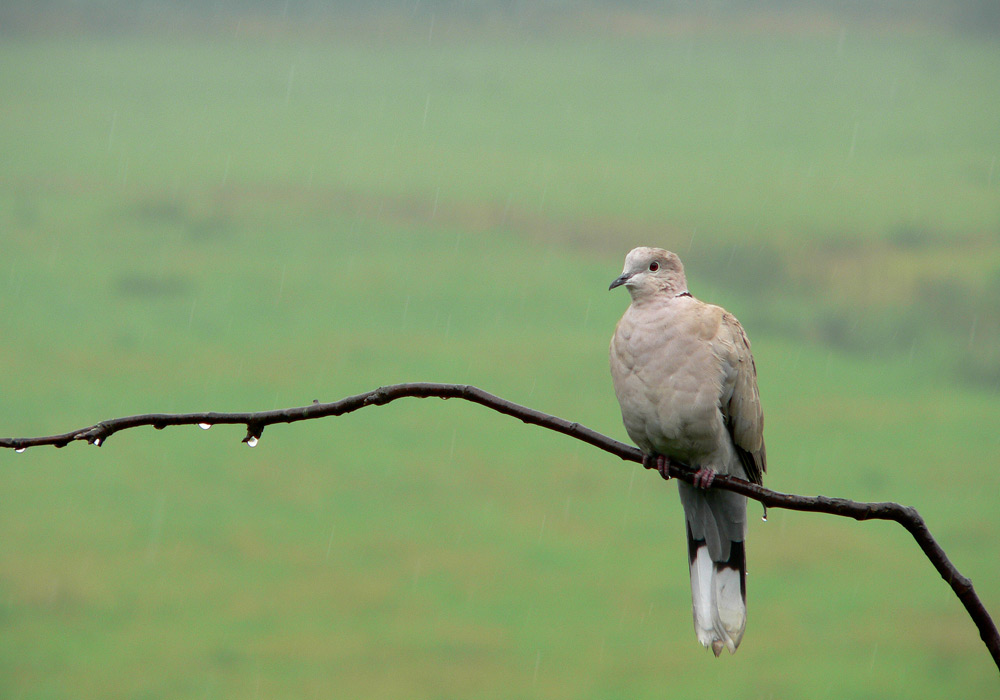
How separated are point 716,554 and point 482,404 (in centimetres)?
101

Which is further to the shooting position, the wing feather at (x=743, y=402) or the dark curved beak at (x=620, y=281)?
the wing feather at (x=743, y=402)

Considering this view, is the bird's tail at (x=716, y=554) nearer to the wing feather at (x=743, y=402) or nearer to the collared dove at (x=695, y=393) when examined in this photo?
the collared dove at (x=695, y=393)

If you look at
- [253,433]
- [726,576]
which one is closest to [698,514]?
[726,576]

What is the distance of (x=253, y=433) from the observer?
976 mm

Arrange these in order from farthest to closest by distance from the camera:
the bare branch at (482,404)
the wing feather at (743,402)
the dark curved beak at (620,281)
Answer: the wing feather at (743,402) → the dark curved beak at (620,281) → the bare branch at (482,404)

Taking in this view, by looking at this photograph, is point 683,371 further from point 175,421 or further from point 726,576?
point 175,421

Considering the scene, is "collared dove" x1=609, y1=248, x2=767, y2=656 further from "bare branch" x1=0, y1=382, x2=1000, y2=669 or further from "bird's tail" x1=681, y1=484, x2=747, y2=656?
"bare branch" x1=0, y1=382, x2=1000, y2=669

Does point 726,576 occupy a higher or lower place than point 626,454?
lower

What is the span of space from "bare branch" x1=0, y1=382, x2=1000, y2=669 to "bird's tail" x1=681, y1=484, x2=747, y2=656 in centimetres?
77

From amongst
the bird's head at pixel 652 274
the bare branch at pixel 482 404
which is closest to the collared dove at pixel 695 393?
the bird's head at pixel 652 274

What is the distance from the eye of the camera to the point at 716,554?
1.78 meters

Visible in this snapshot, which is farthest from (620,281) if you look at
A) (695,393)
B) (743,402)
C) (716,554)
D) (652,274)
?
(716,554)

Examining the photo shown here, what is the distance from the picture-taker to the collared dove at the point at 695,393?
5.24 feet

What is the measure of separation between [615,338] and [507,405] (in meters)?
0.74
